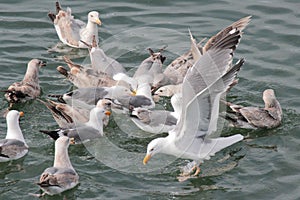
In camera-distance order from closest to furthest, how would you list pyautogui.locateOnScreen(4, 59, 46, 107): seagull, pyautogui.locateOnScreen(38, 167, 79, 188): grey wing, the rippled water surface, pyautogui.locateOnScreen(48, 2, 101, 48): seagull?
pyautogui.locateOnScreen(38, 167, 79, 188): grey wing → the rippled water surface → pyautogui.locateOnScreen(4, 59, 46, 107): seagull → pyautogui.locateOnScreen(48, 2, 101, 48): seagull

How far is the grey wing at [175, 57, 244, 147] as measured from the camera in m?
10.5

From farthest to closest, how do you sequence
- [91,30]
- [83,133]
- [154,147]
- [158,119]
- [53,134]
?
[91,30], [158,119], [83,133], [53,134], [154,147]

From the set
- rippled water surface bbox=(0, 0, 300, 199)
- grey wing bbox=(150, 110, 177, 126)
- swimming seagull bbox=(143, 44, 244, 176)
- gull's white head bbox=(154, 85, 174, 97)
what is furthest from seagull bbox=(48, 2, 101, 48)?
swimming seagull bbox=(143, 44, 244, 176)

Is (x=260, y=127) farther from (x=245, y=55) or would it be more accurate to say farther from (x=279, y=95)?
(x=245, y=55)

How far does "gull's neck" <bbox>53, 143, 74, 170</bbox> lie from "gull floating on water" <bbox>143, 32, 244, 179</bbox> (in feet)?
3.82

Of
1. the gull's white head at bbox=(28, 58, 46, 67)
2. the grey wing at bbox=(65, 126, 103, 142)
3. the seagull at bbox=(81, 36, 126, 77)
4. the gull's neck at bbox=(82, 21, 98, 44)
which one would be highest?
the gull's neck at bbox=(82, 21, 98, 44)

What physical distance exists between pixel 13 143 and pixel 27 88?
2127mm

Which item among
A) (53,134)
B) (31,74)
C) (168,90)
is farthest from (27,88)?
(168,90)

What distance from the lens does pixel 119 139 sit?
488 inches

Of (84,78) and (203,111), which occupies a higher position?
(203,111)

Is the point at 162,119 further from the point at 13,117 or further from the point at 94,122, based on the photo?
the point at 13,117

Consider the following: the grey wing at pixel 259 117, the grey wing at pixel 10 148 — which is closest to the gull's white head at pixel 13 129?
the grey wing at pixel 10 148

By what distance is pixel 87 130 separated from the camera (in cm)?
1208

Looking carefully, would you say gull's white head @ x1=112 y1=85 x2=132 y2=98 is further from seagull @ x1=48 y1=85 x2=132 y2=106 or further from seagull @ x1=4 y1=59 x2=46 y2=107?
seagull @ x1=4 y1=59 x2=46 y2=107
